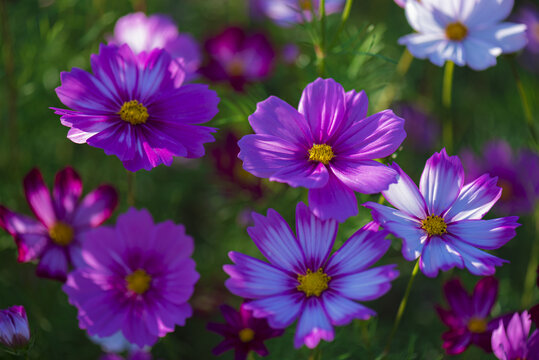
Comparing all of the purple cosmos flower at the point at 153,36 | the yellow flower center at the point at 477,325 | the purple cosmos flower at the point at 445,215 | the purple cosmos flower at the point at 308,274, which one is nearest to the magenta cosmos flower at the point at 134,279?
the purple cosmos flower at the point at 308,274

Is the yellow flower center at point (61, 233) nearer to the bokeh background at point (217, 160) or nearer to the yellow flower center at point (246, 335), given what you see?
the bokeh background at point (217, 160)

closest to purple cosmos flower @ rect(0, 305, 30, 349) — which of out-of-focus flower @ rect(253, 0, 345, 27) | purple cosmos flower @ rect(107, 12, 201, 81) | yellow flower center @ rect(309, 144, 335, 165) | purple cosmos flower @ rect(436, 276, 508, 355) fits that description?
yellow flower center @ rect(309, 144, 335, 165)

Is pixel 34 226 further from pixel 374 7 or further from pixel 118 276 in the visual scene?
pixel 374 7

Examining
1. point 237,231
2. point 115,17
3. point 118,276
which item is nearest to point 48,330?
point 118,276

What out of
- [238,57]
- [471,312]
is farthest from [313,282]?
[238,57]

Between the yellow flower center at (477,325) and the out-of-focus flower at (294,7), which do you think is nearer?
the yellow flower center at (477,325)
